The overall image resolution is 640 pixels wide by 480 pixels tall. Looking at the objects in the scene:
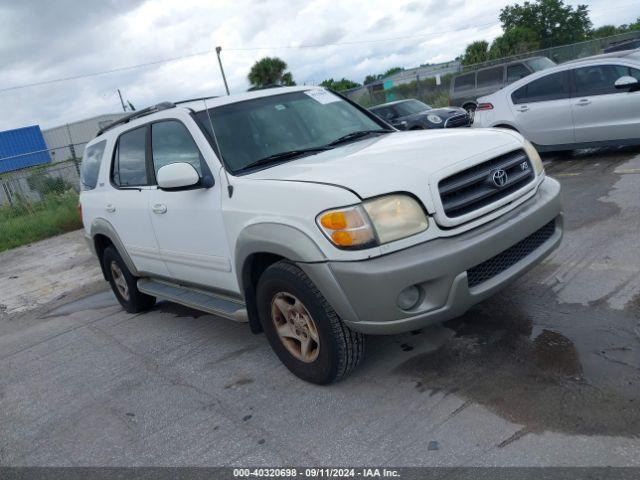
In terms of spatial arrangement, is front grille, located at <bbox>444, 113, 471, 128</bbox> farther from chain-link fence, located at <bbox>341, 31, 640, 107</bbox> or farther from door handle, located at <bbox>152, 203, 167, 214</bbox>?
chain-link fence, located at <bbox>341, 31, 640, 107</bbox>

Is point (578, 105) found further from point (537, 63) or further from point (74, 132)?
point (74, 132)

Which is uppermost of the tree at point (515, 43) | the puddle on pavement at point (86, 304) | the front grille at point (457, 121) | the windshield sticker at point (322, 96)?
the tree at point (515, 43)

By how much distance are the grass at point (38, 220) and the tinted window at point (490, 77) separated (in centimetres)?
1264

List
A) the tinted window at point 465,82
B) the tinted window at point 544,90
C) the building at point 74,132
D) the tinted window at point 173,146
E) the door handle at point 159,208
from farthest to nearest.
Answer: the building at point 74,132
the tinted window at point 465,82
the tinted window at point 544,90
the door handle at point 159,208
the tinted window at point 173,146

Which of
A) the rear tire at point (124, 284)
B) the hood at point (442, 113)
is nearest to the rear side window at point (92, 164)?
the rear tire at point (124, 284)

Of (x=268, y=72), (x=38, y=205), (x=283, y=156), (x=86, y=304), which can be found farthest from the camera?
(x=268, y=72)

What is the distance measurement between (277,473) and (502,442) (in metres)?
1.11

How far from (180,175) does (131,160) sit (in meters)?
1.51

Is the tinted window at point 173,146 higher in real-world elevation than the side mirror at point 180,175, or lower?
higher

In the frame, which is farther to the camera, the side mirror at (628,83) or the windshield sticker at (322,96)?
the side mirror at (628,83)

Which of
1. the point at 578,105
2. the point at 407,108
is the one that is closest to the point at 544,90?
the point at 578,105

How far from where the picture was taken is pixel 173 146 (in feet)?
14.3

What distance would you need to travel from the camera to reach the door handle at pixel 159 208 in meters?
4.36

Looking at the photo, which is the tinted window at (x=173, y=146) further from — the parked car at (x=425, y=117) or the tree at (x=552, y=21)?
the tree at (x=552, y=21)
